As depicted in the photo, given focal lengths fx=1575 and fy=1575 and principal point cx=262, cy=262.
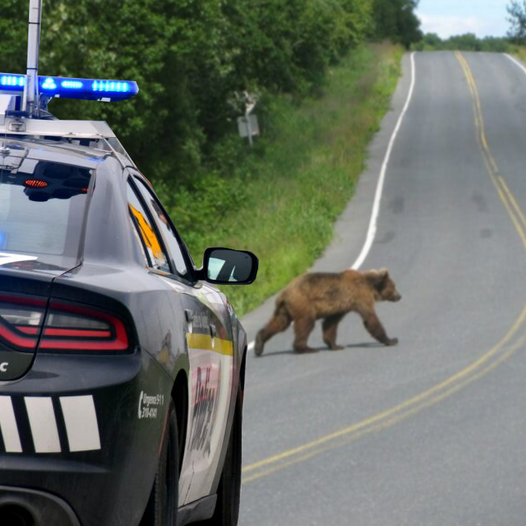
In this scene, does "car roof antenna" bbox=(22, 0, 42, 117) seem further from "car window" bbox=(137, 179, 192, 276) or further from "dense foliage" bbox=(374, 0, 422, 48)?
"dense foliage" bbox=(374, 0, 422, 48)

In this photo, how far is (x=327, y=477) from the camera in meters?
29.2

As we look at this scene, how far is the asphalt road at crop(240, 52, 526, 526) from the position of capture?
2823 cm

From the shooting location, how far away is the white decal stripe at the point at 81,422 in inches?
148

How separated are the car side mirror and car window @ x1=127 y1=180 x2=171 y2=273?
58cm

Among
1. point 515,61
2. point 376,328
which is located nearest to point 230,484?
point 376,328

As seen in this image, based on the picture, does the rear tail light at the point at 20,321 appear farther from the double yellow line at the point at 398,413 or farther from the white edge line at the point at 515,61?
the white edge line at the point at 515,61

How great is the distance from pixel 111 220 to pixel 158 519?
0.85 meters

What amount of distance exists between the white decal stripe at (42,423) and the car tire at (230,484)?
2.85m

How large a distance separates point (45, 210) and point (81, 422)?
0.91 meters

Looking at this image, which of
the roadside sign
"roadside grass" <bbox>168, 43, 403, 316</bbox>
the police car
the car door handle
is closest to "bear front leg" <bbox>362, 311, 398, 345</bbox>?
"roadside grass" <bbox>168, 43, 403, 316</bbox>

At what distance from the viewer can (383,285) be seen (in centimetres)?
3050

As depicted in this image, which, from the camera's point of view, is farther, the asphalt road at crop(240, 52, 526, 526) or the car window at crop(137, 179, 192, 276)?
the asphalt road at crop(240, 52, 526, 526)

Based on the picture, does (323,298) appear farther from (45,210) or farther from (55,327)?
(55,327)

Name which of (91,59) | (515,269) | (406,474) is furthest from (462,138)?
(406,474)
